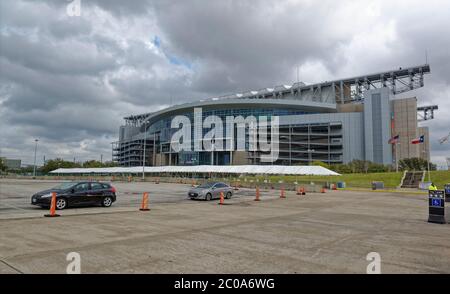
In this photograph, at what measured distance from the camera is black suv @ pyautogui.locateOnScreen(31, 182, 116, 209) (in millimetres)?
16081

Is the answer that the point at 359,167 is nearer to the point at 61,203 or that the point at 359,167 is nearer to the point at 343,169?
the point at 343,169

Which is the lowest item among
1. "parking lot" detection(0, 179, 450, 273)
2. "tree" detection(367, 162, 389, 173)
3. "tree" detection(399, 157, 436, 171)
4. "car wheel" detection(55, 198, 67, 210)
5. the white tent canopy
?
"parking lot" detection(0, 179, 450, 273)

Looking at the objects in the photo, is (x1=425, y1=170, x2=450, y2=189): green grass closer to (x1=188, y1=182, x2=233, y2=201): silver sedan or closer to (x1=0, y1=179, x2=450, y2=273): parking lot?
(x1=188, y1=182, x2=233, y2=201): silver sedan

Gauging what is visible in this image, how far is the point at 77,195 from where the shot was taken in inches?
671

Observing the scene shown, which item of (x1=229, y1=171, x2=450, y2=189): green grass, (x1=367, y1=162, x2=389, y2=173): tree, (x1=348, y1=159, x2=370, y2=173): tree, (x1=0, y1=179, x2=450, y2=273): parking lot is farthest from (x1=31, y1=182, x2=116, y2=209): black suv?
(x1=367, y1=162, x2=389, y2=173): tree

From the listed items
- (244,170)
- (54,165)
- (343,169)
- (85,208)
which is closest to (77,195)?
(85,208)

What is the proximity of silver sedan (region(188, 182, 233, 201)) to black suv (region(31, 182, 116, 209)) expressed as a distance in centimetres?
670

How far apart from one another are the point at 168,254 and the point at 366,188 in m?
48.4

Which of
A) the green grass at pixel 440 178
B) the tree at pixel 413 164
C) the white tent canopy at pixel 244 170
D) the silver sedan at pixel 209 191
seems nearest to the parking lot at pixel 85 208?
the silver sedan at pixel 209 191

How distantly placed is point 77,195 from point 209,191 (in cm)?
976

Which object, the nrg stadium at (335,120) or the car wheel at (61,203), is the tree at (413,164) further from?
the car wheel at (61,203)

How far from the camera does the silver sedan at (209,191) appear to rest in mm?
23766

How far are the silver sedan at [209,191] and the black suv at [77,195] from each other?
22.0 feet

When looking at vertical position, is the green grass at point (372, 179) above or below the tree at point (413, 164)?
below
